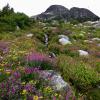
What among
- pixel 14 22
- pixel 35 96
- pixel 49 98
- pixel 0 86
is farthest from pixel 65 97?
pixel 14 22

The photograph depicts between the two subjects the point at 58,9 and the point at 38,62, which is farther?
the point at 58,9

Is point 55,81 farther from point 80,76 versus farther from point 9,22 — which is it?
point 9,22

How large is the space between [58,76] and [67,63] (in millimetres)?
1589

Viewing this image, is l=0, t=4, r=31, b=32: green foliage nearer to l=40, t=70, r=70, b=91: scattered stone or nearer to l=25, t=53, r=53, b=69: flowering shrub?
l=25, t=53, r=53, b=69: flowering shrub

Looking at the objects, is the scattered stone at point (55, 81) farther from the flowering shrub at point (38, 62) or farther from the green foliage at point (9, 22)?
the green foliage at point (9, 22)

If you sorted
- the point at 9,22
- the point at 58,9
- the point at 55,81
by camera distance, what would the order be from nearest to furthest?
the point at 55,81
the point at 9,22
the point at 58,9

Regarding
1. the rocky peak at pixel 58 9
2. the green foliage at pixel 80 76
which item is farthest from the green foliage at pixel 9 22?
the rocky peak at pixel 58 9

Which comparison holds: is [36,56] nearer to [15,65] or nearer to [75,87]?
[15,65]

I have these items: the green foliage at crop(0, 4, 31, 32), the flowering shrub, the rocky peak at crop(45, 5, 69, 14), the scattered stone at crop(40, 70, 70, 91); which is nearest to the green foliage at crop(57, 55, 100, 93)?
the flowering shrub

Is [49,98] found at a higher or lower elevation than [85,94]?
higher

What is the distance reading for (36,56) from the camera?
10.2 meters

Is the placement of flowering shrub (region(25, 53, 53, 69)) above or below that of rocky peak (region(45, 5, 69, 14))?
above

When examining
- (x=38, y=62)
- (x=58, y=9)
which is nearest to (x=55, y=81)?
(x=38, y=62)

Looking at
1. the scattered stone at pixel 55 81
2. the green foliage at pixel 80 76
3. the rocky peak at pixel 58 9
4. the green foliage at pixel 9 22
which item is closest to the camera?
the scattered stone at pixel 55 81
